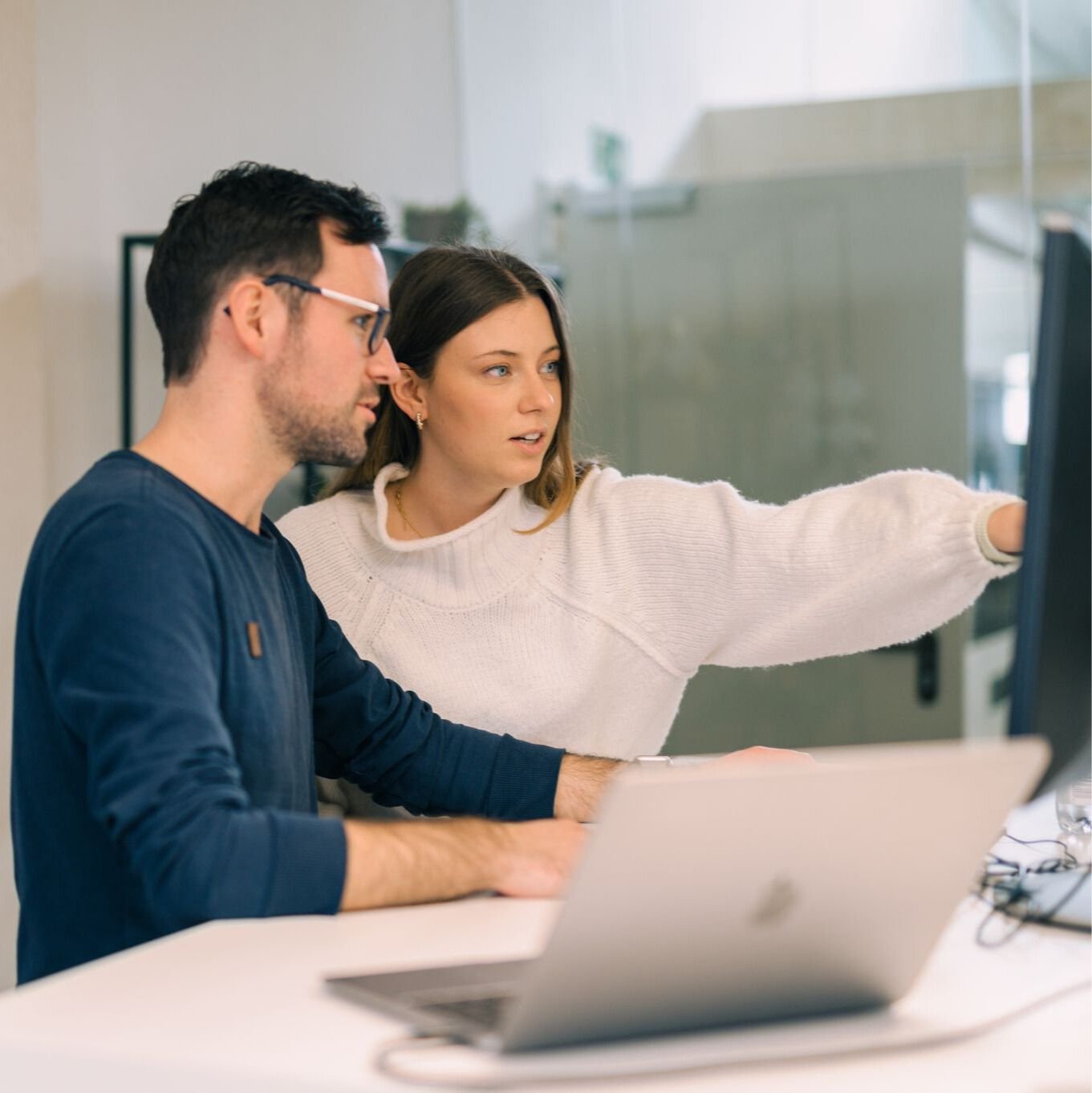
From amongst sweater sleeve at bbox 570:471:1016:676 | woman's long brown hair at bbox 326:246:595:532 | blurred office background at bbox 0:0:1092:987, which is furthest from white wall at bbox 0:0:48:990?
sweater sleeve at bbox 570:471:1016:676

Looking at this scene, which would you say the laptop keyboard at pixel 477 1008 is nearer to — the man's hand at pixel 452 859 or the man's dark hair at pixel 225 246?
the man's hand at pixel 452 859

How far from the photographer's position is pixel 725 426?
14.7 ft

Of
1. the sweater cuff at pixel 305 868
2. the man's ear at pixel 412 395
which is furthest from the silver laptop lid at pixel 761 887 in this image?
the man's ear at pixel 412 395

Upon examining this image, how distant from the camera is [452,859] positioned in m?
1.33

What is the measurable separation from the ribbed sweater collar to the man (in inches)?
12.0

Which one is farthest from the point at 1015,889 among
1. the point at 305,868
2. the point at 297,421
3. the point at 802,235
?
the point at 802,235

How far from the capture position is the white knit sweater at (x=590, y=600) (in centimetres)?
207

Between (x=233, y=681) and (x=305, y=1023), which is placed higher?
(x=233, y=681)

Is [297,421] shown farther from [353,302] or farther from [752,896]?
[752,896]

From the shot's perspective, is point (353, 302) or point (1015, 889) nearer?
point (1015, 889)

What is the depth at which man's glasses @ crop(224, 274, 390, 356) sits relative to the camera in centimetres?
163

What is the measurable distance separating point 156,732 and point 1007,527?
102 centimetres

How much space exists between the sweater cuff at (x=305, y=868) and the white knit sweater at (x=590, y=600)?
2.64ft

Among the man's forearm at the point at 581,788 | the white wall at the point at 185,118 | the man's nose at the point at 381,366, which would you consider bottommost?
the man's forearm at the point at 581,788
